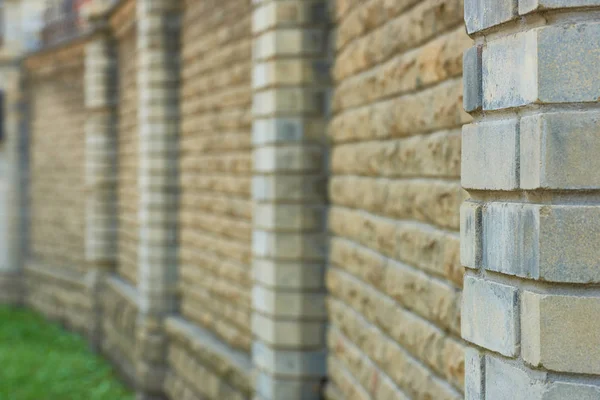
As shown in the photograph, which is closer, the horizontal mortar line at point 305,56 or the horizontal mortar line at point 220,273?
the horizontal mortar line at point 305,56

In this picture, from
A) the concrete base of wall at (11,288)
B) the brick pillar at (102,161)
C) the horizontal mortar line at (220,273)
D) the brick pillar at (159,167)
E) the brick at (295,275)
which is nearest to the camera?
the brick at (295,275)

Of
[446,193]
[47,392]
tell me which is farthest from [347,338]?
[47,392]

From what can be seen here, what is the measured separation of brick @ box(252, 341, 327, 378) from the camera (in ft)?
22.2

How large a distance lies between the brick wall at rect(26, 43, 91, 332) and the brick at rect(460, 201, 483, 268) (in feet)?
44.0

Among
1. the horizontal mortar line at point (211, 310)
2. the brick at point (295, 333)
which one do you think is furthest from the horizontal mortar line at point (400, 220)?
the horizontal mortar line at point (211, 310)

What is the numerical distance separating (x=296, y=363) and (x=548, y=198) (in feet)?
14.3

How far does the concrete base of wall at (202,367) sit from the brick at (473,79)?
475 centimetres

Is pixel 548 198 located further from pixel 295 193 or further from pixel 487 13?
pixel 295 193

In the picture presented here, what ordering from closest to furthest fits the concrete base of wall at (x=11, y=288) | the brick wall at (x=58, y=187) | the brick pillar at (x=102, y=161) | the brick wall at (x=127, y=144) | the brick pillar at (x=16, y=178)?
the brick wall at (x=127, y=144) → the brick pillar at (x=102, y=161) → the brick wall at (x=58, y=187) → the brick pillar at (x=16, y=178) → the concrete base of wall at (x=11, y=288)

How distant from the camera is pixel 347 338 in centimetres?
607

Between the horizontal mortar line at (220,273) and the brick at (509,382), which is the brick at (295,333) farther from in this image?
the brick at (509,382)

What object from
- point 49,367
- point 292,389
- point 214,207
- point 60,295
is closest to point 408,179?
point 292,389

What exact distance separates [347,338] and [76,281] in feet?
36.8

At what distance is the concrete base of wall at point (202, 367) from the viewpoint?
8.17 meters
